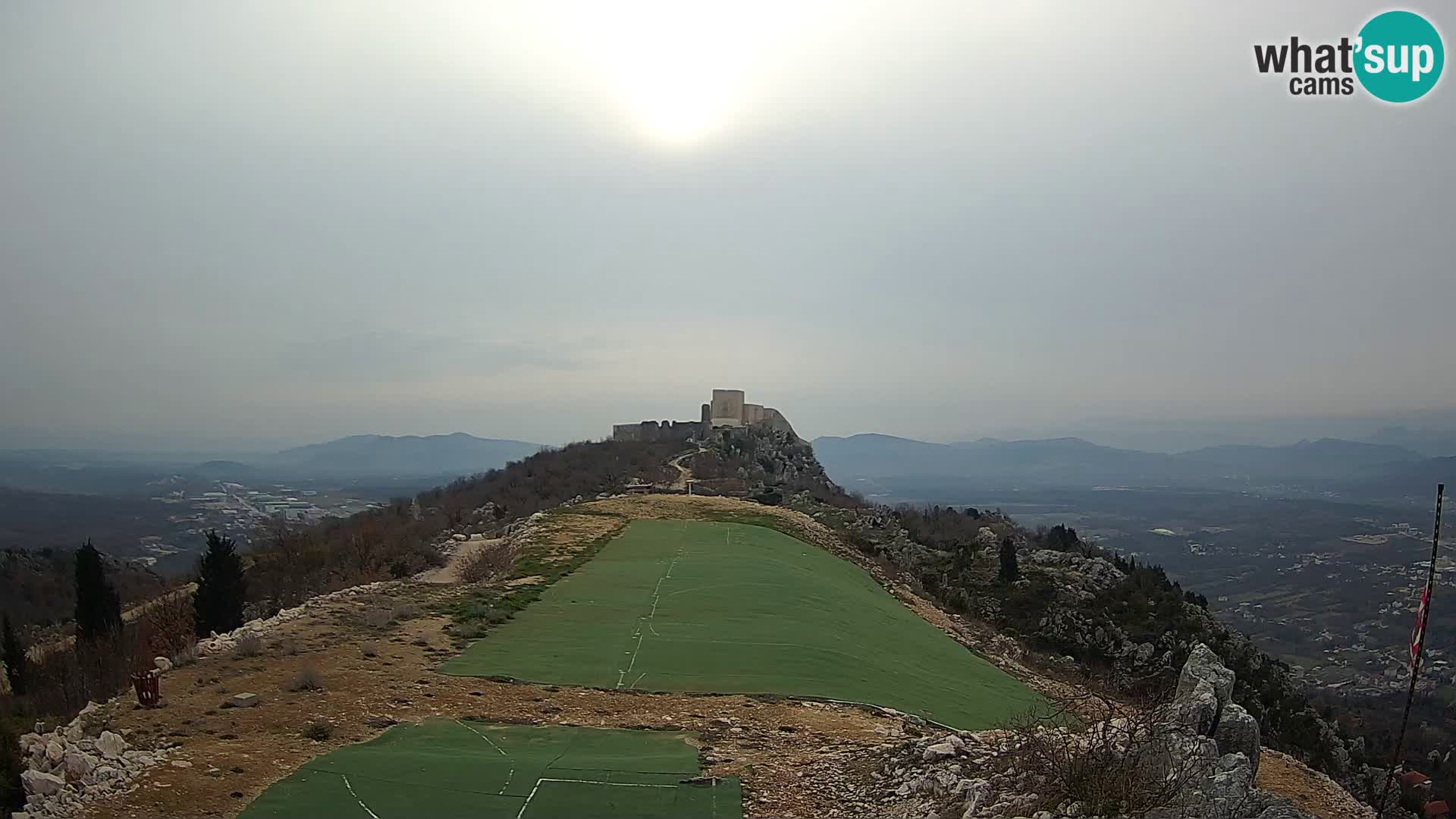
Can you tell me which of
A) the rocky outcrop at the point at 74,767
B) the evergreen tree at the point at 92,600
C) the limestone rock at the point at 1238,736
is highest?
the limestone rock at the point at 1238,736

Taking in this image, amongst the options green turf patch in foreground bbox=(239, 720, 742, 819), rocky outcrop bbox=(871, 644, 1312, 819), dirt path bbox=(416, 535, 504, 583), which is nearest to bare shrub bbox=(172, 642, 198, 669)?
green turf patch in foreground bbox=(239, 720, 742, 819)

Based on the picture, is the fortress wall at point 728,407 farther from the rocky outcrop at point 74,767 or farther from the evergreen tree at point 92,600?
the rocky outcrop at point 74,767

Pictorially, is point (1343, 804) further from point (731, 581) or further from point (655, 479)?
point (655, 479)

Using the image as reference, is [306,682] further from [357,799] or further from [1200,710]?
[1200,710]

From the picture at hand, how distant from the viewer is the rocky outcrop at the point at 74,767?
299 inches

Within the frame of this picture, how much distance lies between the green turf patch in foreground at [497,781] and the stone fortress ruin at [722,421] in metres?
69.0

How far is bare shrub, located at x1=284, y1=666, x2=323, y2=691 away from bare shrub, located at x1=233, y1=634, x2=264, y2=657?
7.07 ft

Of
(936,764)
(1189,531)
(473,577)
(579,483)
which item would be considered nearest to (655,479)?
(579,483)

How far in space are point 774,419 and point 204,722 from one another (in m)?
78.0

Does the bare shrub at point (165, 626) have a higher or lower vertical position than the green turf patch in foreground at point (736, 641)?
lower

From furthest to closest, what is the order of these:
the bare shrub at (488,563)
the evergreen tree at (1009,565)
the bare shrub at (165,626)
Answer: the evergreen tree at (1009,565) < the bare shrub at (488,563) < the bare shrub at (165,626)

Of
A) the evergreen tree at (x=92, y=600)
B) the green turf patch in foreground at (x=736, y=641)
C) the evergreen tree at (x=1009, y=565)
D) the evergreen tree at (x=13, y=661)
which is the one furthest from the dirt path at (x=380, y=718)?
the evergreen tree at (x=1009, y=565)

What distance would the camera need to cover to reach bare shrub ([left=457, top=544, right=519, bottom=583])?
23.4m

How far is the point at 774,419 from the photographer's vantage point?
87250mm
